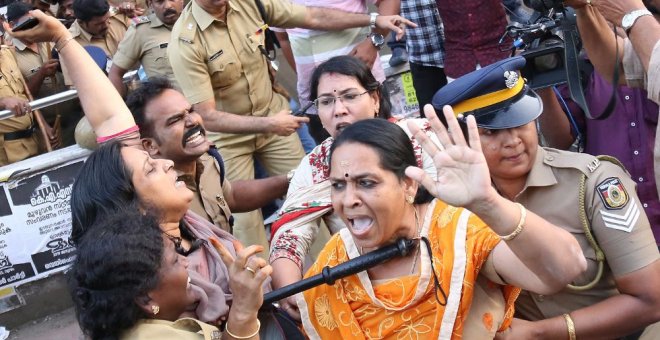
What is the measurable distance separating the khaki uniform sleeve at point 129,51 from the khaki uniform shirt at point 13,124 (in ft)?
2.73

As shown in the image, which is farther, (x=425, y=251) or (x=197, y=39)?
(x=197, y=39)

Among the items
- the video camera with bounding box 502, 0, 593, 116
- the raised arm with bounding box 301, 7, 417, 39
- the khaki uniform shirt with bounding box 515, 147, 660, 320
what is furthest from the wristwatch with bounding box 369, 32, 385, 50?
the khaki uniform shirt with bounding box 515, 147, 660, 320

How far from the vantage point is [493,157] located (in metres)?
2.95

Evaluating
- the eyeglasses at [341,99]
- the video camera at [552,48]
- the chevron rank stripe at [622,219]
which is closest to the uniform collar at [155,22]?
the eyeglasses at [341,99]

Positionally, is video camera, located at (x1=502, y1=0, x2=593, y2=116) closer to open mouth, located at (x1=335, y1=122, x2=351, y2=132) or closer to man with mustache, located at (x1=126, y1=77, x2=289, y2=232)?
open mouth, located at (x1=335, y1=122, x2=351, y2=132)

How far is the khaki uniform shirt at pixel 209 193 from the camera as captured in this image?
3.49 m

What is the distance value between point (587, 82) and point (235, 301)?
6.33 feet

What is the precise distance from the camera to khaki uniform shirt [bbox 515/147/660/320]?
2697 mm

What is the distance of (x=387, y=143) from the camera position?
2.65m

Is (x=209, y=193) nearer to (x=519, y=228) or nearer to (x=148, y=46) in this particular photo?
(x=519, y=228)

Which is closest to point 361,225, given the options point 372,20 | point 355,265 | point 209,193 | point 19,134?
point 355,265

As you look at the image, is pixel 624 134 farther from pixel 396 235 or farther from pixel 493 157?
pixel 396 235

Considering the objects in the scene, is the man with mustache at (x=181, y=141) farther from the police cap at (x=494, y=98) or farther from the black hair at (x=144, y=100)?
the police cap at (x=494, y=98)

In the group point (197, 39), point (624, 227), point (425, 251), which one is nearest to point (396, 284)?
point (425, 251)
